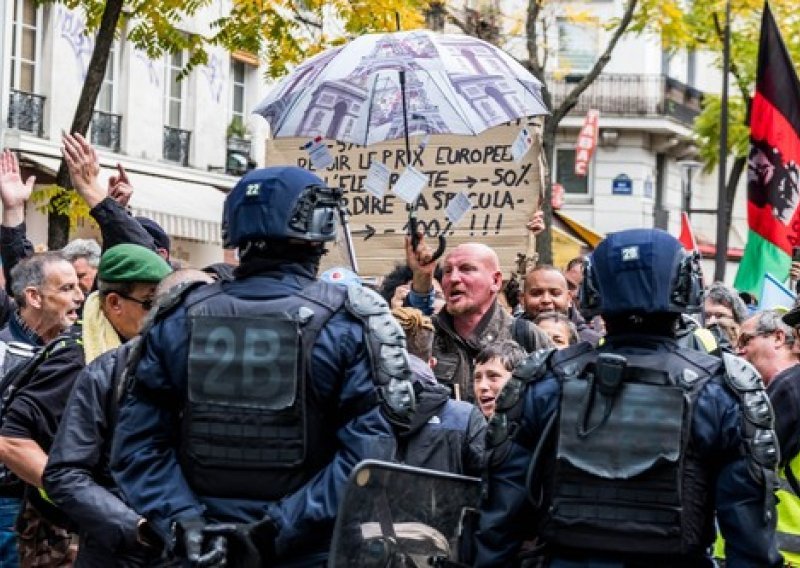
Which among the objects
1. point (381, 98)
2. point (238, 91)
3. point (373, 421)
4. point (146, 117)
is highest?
point (238, 91)

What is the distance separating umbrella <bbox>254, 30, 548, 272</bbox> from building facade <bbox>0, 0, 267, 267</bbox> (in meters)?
13.9

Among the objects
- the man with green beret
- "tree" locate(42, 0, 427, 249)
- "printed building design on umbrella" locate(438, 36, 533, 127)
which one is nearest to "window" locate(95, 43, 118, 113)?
"tree" locate(42, 0, 427, 249)

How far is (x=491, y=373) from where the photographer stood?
8.10 metres

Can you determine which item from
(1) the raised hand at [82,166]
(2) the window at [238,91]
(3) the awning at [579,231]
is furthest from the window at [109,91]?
(1) the raised hand at [82,166]

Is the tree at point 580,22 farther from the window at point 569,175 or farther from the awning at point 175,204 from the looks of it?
the window at point 569,175

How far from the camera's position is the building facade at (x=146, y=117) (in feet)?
88.9

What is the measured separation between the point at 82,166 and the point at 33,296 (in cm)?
92

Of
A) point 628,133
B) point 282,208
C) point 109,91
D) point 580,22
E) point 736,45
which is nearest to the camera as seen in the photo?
point 282,208

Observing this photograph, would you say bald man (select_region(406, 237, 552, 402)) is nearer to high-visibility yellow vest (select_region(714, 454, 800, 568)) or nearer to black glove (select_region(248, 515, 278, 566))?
high-visibility yellow vest (select_region(714, 454, 800, 568))

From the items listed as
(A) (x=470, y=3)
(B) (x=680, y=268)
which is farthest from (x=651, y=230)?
(A) (x=470, y=3)

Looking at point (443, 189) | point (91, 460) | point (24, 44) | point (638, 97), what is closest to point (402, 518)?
point (91, 460)

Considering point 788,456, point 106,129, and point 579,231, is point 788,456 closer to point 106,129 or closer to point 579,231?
point 106,129

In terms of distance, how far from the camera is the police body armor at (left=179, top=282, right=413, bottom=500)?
5742 mm

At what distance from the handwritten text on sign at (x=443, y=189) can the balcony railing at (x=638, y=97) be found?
4041 centimetres
